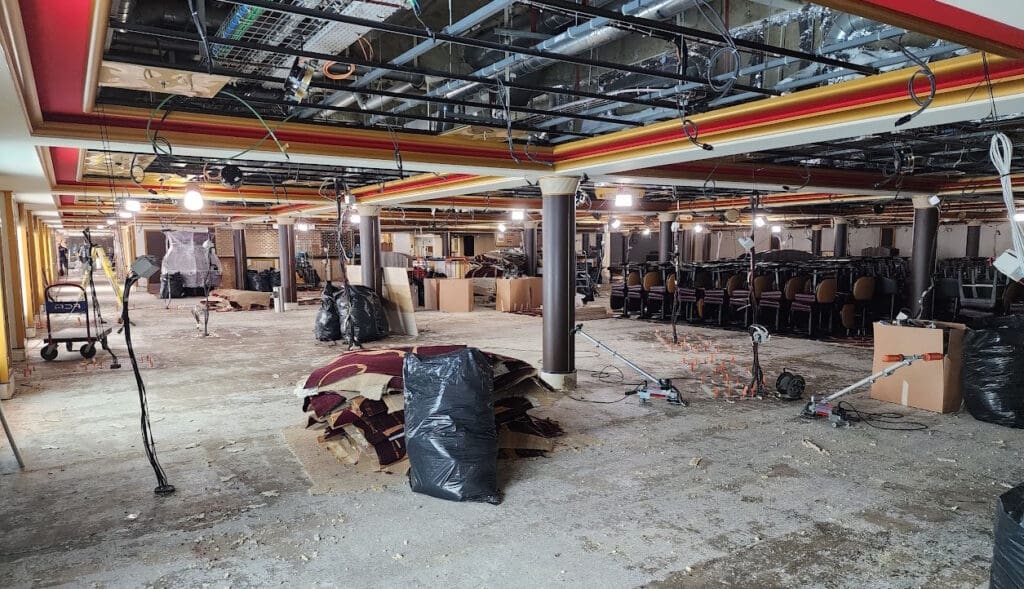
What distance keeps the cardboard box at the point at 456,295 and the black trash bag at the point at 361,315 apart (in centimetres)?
402

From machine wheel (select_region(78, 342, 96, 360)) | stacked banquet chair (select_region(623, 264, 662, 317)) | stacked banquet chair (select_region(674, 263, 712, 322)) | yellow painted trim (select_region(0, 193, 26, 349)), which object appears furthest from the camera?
stacked banquet chair (select_region(623, 264, 662, 317))

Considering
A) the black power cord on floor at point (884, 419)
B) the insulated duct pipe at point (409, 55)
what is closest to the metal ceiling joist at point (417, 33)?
the insulated duct pipe at point (409, 55)

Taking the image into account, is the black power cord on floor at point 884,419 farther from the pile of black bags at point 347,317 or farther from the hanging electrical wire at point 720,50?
the pile of black bags at point 347,317

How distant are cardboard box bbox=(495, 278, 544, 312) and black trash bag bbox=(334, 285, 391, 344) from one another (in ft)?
14.7

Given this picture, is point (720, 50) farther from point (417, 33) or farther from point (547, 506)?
point (547, 506)

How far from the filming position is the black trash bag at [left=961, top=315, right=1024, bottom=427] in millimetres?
4867

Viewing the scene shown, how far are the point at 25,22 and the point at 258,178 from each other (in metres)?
7.35

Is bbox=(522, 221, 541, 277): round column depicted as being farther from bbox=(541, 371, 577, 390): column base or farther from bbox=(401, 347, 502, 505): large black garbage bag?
bbox=(401, 347, 502, 505): large black garbage bag

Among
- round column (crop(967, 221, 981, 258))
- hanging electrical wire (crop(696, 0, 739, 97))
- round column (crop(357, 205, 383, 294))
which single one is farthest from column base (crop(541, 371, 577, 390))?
round column (crop(967, 221, 981, 258))

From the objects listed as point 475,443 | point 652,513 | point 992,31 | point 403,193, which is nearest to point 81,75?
point 475,443

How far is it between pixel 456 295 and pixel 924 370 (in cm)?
991

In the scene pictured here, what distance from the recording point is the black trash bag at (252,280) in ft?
65.7

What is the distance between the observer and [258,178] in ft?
30.4

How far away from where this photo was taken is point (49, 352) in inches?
311
